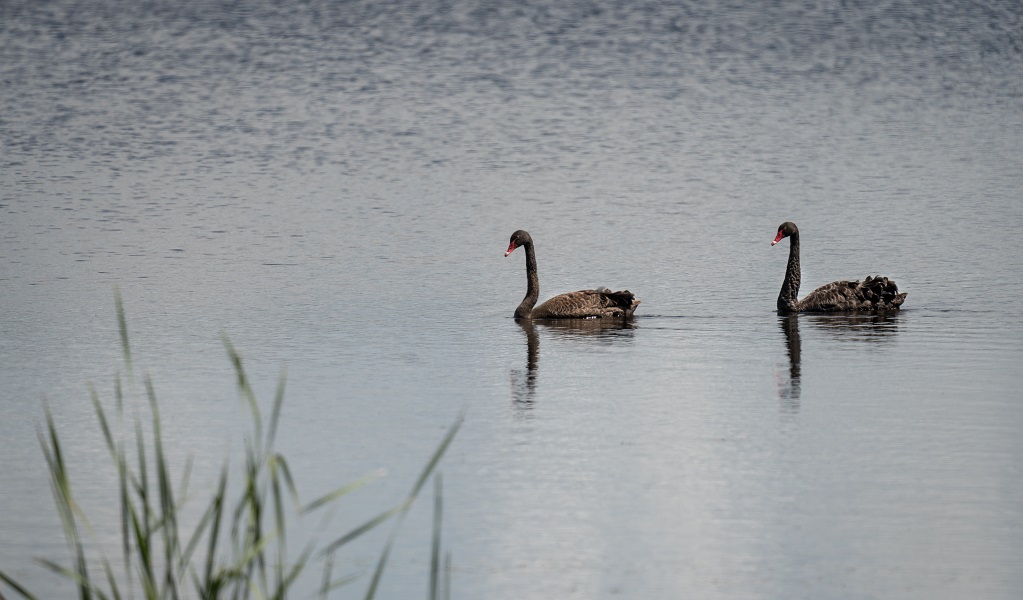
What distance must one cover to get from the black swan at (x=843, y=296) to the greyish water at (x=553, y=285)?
188 mm

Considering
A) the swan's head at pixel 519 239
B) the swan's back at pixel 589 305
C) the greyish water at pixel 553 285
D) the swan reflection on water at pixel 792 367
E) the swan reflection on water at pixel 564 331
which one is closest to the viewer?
the greyish water at pixel 553 285

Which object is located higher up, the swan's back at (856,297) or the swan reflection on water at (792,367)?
the swan's back at (856,297)

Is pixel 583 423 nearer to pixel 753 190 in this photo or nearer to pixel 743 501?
pixel 743 501

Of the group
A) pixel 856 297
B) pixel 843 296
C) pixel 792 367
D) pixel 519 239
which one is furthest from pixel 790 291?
pixel 792 367

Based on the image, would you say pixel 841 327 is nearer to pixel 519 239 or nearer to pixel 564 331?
pixel 564 331

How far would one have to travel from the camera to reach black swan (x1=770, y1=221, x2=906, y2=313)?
1297 centimetres

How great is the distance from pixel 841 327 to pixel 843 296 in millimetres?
723

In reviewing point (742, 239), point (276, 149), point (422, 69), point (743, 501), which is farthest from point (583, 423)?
point (422, 69)

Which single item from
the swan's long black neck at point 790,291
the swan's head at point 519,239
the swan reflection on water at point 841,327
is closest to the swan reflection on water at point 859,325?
the swan reflection on water at point 841,327

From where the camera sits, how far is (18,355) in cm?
1034

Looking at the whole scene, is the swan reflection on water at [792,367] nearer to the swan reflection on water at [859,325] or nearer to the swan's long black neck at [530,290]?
the swan reflection on water at [859,325]

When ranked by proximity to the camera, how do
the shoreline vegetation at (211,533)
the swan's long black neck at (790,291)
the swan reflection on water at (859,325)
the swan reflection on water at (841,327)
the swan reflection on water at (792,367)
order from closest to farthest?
the shoreline vegetation at (211,533) < the swan reflection on water at (792,367) < the swan reflection on water at (841,327) < the swan reflection on water at (859,325) < the swan's long black neck at (790,291)

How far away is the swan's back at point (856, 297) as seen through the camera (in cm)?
1295

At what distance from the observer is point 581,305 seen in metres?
13.0
